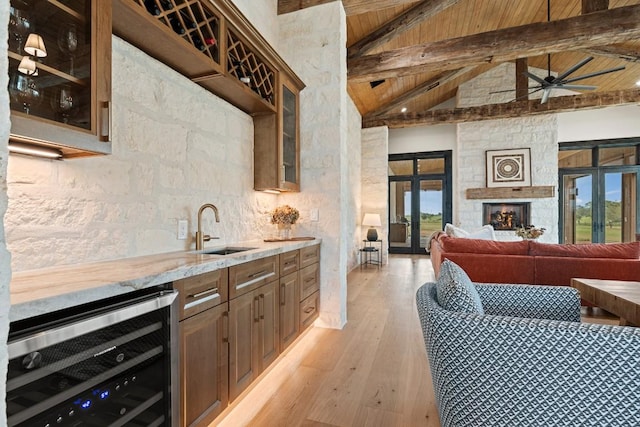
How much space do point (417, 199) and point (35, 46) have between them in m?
8.25

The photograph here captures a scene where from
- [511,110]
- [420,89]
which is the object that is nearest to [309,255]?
[420,89]

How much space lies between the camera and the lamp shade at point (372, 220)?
6.80 m

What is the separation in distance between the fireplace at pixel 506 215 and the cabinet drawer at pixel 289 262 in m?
6.55

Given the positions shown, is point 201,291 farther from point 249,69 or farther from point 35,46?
point 249,69

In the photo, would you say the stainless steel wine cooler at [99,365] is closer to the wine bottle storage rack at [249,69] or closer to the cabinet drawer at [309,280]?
the cabinet drawer at [309,280]

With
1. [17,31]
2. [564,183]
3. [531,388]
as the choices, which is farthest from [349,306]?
[564,183]

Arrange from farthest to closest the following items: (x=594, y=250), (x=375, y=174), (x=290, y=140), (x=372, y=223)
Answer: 1. (x=375, y=174)
2. (x=372, y=223)
3. (x=594, y=250)
4. (x=290, y=140)

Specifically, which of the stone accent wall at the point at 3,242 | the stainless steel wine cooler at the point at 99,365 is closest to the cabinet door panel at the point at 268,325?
the stainless steel wine cooler at the point at 99,365

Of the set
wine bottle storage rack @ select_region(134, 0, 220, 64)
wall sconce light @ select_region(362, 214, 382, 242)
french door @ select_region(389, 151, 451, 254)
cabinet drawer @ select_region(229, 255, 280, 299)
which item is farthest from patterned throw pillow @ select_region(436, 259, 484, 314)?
french door @ select_region(389, 151, 451, 254)

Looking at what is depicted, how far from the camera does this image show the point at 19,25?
1.03 meters

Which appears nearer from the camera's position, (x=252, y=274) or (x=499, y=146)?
(x=252, y=274)

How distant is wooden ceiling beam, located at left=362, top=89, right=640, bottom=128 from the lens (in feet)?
20.3

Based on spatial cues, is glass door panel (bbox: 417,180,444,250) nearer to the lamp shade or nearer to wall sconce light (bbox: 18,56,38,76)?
the lamp shade

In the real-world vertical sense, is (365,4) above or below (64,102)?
above
